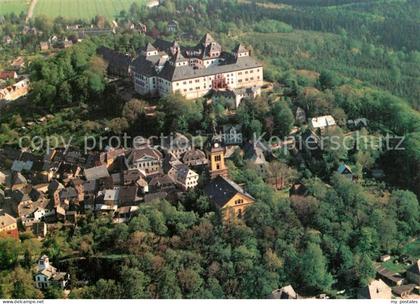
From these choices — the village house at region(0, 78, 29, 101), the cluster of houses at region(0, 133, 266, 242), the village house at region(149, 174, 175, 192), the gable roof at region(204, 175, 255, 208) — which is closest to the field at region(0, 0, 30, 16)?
the village house at region(0, 78, 29, 101)

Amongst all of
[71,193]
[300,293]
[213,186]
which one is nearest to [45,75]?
[71,193]

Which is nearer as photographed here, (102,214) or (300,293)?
(300,293)

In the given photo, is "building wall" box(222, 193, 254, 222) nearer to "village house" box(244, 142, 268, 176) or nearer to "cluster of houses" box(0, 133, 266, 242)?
"cluster of houses" box(0, 133, 266, 242)

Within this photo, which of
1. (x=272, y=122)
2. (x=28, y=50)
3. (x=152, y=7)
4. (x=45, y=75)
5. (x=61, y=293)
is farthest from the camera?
(x=152, y=7)

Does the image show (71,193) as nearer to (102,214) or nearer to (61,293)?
(102,214)

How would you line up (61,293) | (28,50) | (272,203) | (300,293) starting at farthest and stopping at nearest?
(28,50) < (272,203) < (300,293) < (61,293)

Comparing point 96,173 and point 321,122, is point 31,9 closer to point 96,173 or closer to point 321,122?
point 96,173

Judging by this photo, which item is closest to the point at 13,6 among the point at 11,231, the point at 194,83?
the point at 194,83
